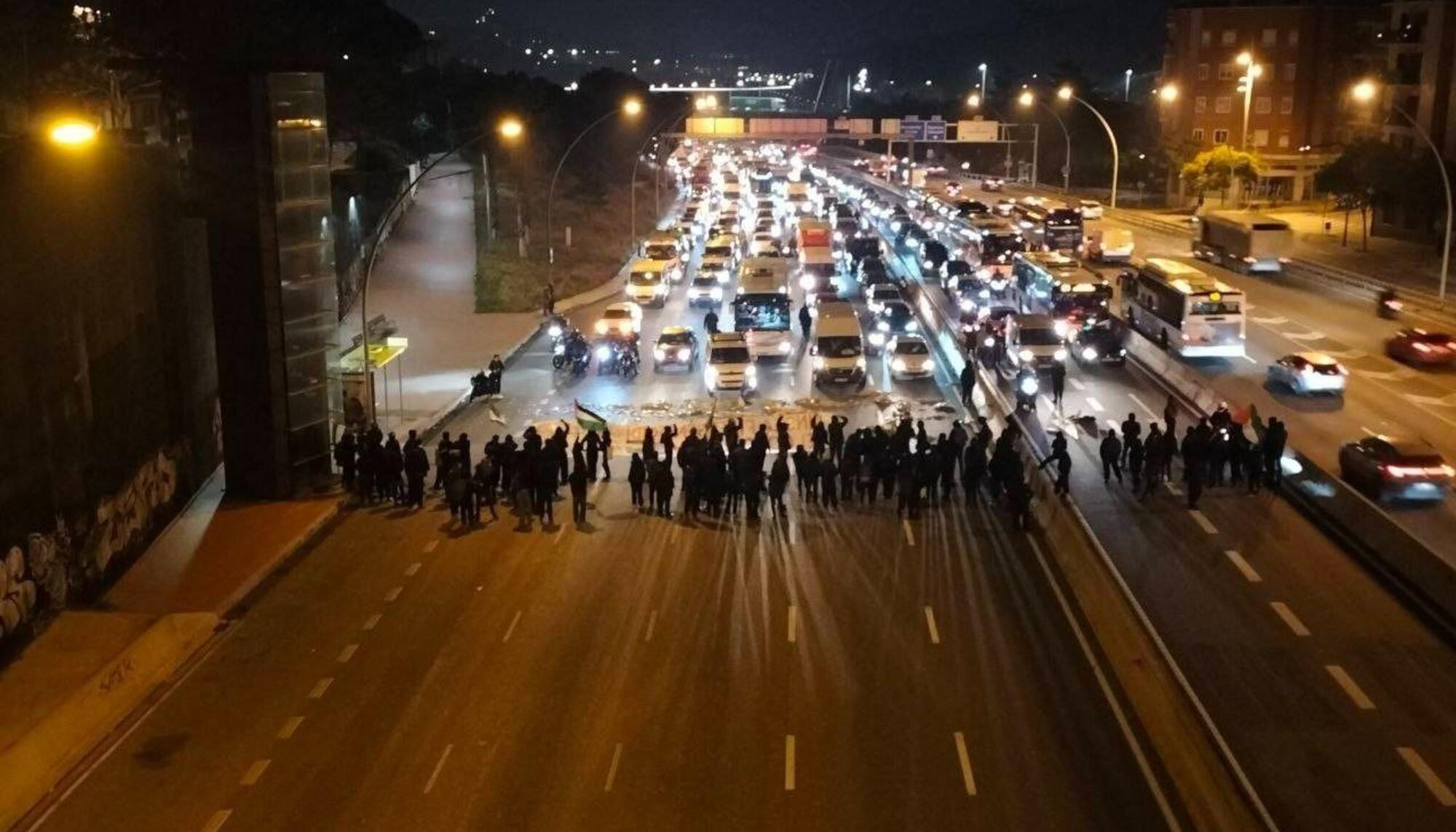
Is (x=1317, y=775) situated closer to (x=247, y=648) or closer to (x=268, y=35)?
(x=247, y=648)

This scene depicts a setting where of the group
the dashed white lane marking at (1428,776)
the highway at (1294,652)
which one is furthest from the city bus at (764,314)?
the dashed white lane marking at (1428,776)

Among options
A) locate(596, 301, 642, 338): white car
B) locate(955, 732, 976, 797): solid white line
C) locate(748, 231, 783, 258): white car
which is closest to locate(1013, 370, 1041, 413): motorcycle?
locate(596, 301, 642, 338): white car

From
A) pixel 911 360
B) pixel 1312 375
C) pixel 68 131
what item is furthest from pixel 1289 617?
pixel 911 360

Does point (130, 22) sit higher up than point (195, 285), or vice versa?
point (130, 22)

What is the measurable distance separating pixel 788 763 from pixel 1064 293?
32823 millimetres

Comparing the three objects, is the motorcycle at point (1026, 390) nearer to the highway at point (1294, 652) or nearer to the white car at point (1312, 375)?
the highway at point (1294, 652)

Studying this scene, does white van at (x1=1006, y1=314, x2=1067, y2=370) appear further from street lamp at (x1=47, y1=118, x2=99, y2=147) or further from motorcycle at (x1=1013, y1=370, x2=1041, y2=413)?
street lamp at (x1=47, y1=118, x2=99, y2=147)

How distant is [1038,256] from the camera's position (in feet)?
175

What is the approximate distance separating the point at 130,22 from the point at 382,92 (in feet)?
113

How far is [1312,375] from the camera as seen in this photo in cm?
3553

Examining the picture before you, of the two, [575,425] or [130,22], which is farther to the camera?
[130,22]

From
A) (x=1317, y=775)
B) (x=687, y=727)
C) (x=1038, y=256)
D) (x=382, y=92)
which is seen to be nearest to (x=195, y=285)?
(x=687, y=727)

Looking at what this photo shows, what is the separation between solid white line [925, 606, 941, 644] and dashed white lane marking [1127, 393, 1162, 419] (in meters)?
16.0

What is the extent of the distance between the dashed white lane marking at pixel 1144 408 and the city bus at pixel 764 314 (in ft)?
31.9
